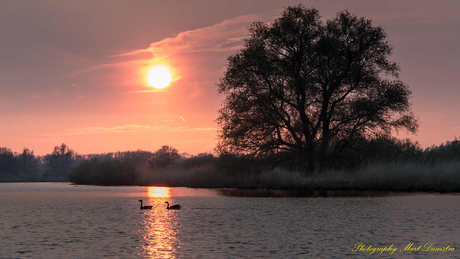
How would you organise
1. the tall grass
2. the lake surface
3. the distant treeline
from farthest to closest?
the distant treeline < the tall grass < the lake surface

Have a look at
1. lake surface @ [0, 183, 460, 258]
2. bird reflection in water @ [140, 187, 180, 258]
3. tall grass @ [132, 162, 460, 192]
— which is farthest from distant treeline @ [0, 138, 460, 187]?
bird reflection in water @ [140, 187, 180, 258]

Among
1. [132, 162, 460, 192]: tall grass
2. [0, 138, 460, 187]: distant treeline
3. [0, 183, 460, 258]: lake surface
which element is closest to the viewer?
[0, 183, 460, 258]: lake surface

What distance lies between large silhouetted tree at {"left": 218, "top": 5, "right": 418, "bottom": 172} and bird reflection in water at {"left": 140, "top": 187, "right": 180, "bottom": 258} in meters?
19.5

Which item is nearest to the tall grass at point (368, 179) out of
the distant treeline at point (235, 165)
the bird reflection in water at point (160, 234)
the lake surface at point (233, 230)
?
the distant treeline at point (235, 165)

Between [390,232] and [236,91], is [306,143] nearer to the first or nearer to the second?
[236,91]

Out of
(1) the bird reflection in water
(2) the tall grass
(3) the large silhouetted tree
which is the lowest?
(1) the bird reflection in water

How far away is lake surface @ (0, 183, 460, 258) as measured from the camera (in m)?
12.7

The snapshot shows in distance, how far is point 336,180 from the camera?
1531 inches

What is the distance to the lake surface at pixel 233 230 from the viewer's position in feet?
41.7

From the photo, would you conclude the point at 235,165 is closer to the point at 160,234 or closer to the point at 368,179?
the point at 368,179

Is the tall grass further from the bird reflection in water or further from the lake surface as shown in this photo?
the bird reflection in water

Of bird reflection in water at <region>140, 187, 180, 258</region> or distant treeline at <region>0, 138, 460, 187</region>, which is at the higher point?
distant treeline at <region>0, 138, 460, 187</region>

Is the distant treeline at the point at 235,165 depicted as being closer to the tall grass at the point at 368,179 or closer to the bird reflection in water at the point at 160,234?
the tall grass at the point at 368,179

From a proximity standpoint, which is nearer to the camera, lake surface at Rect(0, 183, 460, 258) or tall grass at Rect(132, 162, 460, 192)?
lake surface at Rect(0, 183, 460, 258)
